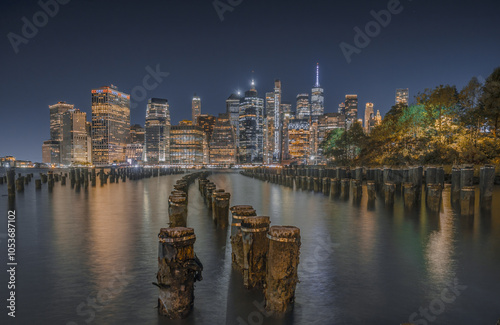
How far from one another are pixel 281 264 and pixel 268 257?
0.88ft

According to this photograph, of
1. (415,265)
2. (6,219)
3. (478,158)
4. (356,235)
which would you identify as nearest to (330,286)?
(415,265)

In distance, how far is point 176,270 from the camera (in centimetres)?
518

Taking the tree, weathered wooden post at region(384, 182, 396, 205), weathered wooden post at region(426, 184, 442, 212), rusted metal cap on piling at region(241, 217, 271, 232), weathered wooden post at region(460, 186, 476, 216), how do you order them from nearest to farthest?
rusted metal cap on piling at region(241, 217, 271, 232) → weathered wooden post at region(460, 186, 476, 216) → weathered wooden post at region(426, 184, 442, 212) → weathered wooden post at region(384, 182, 396, 205) → the tree

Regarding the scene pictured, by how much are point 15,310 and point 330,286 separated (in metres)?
5.62

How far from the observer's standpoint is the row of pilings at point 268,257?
5168 mm

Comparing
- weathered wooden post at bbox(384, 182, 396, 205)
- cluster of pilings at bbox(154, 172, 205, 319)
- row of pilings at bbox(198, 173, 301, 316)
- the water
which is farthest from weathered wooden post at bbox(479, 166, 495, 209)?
cluster of pilings at bbox(154, 172, 205, 319)

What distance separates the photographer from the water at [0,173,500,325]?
568 cm

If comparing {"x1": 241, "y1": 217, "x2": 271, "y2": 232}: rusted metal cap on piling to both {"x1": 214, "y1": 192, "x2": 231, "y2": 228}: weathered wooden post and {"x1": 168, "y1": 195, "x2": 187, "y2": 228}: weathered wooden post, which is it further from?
{"x1": 214, "y1": 192, "x2": 231, "y2": 228}: weathered wooden post

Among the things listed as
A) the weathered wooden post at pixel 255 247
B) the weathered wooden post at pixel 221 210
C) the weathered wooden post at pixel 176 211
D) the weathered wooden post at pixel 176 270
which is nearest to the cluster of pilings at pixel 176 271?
the weathered wooden post at pixel 176 270

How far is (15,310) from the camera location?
19.4 feet

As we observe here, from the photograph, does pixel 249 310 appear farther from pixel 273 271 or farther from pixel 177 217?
pixel 177 217

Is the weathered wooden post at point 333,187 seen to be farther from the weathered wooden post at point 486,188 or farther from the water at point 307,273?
the water at point 307,273

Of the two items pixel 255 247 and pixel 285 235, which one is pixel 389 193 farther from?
pixel 285 235

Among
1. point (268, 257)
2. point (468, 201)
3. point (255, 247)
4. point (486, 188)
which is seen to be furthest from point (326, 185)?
point (268, 257)
